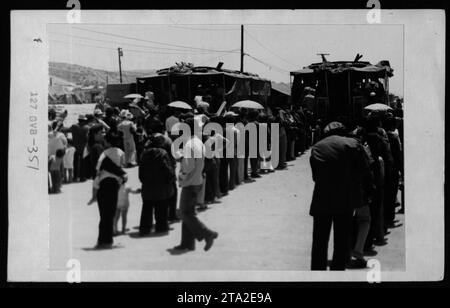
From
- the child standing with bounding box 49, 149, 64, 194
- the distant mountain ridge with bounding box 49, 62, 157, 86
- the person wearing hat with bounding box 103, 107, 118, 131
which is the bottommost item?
the child standing with bounding box 49, 149, 64, 194

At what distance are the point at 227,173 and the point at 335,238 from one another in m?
1.86

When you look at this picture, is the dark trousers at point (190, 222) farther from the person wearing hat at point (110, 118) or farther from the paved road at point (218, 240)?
the person wearing hat at point (110, 118)

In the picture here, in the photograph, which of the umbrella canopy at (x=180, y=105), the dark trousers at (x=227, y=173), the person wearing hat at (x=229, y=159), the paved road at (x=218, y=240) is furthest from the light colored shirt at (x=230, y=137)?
the paved road at (x=218, y=240)

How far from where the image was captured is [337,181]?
20.5 ft

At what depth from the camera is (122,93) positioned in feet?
24.8

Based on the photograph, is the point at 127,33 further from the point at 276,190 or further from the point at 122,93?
the point at 276,190

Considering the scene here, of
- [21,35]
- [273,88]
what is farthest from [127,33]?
[273,88]

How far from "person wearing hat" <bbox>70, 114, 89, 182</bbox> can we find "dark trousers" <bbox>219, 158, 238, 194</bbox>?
1781 mm

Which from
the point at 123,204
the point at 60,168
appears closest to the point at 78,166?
the point at 60,168

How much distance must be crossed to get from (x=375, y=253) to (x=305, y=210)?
1000 mm

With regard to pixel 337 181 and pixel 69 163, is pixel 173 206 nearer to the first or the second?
pixel 69 163

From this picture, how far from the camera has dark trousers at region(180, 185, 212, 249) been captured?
6977 millimetres

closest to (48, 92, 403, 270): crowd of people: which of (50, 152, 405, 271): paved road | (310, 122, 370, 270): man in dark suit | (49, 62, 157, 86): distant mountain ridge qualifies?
Answer: (310, 122, 370, 270): man in dark suit

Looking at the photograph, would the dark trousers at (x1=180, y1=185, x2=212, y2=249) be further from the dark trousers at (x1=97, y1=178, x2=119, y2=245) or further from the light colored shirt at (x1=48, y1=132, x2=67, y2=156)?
the light colored shirt at (x1=48, y1=132, x2=67, y2=156)
